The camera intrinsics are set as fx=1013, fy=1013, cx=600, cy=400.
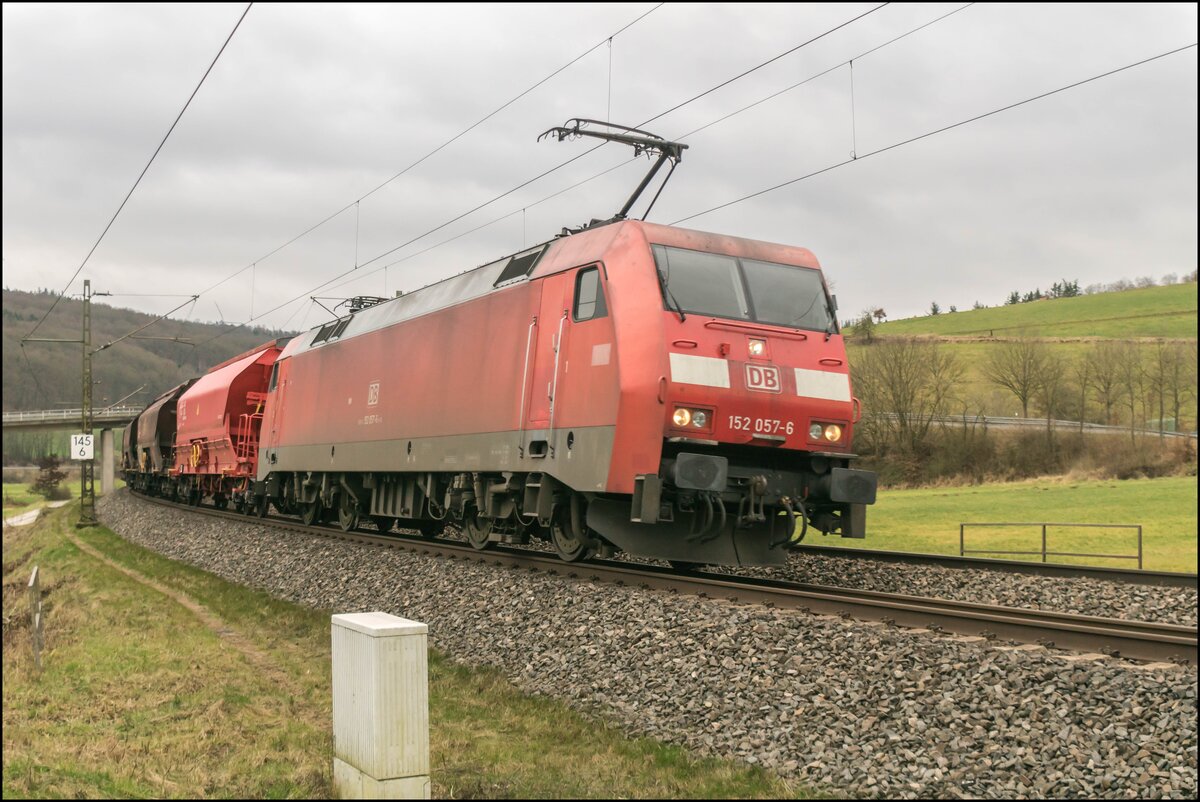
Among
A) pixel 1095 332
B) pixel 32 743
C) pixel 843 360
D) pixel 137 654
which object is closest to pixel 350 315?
pixel 137 654

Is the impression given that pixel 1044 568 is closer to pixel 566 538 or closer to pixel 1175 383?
pixel 566 538

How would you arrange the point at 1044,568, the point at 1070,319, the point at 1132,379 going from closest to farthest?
the point at 1044,568, the point at 1132,379, the point at 1070,319

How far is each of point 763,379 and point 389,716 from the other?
6315 millimetres

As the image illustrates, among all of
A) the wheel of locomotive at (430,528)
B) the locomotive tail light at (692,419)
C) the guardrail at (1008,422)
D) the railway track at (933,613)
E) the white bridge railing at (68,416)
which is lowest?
the wheel of locomotive at (430,528)

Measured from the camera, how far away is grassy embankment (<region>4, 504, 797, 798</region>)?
6562mm

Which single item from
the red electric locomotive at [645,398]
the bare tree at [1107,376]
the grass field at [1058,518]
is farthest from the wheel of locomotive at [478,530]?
the bare tree at [1107,376]

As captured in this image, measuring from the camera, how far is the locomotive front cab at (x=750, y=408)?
34.4ft

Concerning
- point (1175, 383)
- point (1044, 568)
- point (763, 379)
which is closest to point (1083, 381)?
point (1175, 383)

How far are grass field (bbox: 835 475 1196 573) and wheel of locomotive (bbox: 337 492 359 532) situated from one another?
1190 centimetres

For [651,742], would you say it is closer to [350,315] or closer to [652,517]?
[652,517]

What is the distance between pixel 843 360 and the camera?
39.2 ft

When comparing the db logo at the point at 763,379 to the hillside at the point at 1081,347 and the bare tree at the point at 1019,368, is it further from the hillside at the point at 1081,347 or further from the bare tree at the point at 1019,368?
the bare tree at the point at 1019,368

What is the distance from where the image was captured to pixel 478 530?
1523 centimetres

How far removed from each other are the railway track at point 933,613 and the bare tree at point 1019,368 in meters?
37.0
